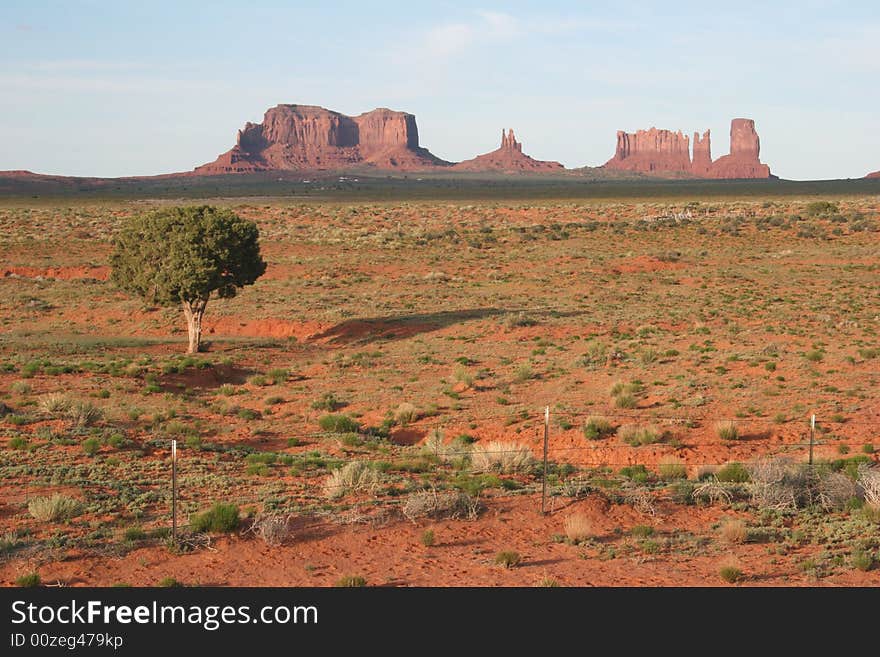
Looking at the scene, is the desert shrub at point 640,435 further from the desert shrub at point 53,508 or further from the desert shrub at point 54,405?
the desert shrub at point 54,405

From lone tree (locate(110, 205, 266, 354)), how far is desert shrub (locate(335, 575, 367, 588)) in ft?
70.2

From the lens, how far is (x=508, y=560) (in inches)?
492

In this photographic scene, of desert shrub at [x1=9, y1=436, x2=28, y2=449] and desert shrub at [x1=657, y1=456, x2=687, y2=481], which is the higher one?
desert shrub at [x1=9, y1=436, x2=28, y2=449]

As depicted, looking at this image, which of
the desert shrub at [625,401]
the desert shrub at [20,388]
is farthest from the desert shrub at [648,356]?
the desert shrub at [20,388]

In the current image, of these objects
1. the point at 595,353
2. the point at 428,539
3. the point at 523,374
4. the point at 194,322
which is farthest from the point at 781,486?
the point at 194,322

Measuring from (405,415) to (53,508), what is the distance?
10.1 meters

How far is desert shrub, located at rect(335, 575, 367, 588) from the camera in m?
11.6

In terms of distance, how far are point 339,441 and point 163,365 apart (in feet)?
36.6

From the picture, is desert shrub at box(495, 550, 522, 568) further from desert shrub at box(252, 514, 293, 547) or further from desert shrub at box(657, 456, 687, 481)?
desert shrub at box(657, 456, 687, 481)

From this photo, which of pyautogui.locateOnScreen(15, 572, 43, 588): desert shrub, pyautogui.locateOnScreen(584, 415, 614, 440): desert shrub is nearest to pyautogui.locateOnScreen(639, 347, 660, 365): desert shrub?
pyautogui.locateOnScreen(584, 415, 614, 440): desert shrub

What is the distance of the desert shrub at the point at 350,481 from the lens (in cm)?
1516

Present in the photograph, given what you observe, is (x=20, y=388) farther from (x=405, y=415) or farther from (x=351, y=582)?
(x=351, y=582)

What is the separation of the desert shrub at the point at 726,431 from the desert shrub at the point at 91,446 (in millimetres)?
12403
